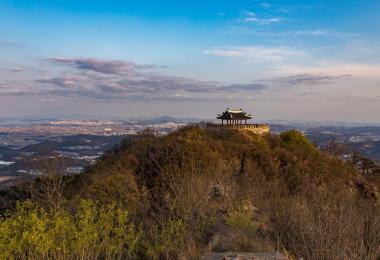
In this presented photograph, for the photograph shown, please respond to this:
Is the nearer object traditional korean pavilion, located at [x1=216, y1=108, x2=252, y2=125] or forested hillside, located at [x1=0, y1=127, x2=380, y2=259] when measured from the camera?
forested hillside, located at [x1=0, y1=127, x2=380, y2=259]

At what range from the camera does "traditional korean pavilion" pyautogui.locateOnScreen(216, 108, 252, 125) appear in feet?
231

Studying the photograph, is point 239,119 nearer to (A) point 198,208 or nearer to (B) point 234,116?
(B) point 234,116

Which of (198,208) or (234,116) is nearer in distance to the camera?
(198,208)

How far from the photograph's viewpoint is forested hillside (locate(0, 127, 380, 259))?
12.1 metres

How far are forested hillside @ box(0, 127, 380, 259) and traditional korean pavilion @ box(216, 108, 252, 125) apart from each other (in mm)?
5726

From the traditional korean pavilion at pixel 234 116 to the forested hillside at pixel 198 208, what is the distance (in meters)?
5.73

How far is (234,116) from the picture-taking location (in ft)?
231

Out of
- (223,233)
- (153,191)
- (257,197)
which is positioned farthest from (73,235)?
(153,191)

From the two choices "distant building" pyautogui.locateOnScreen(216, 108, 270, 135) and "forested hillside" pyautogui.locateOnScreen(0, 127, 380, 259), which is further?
"distant building" pyautogui.locateOnScreen(216, 108, 270, 135)

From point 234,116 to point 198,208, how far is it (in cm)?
4985

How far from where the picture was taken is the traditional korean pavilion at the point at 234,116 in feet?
231

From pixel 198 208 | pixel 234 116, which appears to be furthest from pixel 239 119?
pixel 198 208

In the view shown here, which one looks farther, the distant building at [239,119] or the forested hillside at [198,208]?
the distant building at [239,119]

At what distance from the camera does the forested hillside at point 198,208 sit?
12141mm
